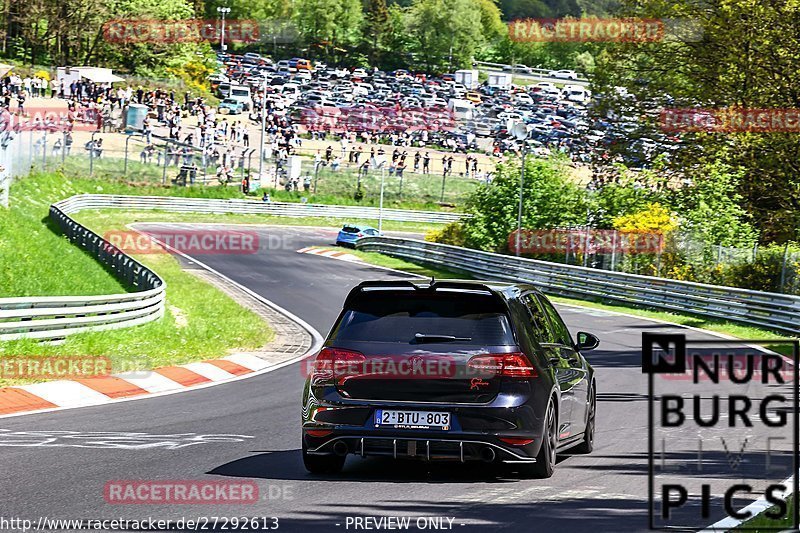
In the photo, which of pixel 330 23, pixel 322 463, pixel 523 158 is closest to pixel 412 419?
pixel 322 463

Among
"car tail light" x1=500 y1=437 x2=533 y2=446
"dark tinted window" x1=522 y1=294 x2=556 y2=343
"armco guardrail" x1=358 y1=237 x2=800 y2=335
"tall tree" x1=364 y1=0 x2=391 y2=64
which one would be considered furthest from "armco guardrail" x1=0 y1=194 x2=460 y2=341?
"tall tree" x1=364 y1=0 x2=391 y2=64

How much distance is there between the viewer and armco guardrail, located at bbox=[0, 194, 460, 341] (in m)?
19.0

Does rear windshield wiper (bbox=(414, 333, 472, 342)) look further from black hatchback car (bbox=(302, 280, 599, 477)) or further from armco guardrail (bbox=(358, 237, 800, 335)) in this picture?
armco guardrail (bbox=(358, 237, 800, 335))

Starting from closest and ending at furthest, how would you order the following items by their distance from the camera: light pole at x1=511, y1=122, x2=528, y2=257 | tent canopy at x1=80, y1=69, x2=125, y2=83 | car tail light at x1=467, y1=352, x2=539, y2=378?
car tail light at x1=467, y1=352, x2=539, y2=378, light pole at x1=511, y1=122, x2=528, y2=257, tent canopy at x1=80, y1=69, x2=125, y2=83

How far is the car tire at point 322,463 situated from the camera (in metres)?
9.84

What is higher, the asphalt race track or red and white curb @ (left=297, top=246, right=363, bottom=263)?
the asphalt race track

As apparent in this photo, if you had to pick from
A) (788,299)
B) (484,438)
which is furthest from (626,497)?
(788,299)

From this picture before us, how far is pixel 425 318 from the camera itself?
9680 mm

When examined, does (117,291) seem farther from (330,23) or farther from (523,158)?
(330,23)

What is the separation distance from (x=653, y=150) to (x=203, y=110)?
146 feet

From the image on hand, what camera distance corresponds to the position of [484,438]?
30.6 feet

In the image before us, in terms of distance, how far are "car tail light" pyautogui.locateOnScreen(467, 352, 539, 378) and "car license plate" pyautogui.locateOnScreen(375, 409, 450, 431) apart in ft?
1.41

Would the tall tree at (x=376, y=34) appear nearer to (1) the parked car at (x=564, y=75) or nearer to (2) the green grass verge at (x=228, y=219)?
(1) the parked car at (x=564, y=75)

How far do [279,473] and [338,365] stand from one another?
108 cm
